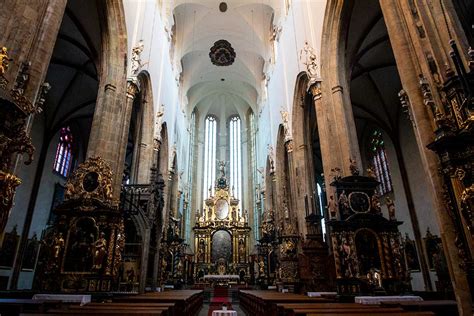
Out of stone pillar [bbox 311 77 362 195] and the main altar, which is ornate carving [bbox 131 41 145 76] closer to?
stone pillar [bbox 311 77 362 195]

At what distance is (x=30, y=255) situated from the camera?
17250 millimetres

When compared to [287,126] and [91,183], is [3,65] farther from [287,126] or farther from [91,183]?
[287,126]

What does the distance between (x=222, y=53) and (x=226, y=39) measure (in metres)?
1.32

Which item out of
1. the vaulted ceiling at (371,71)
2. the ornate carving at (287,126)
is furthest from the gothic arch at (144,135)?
the vaulted ceiling at (371,71)

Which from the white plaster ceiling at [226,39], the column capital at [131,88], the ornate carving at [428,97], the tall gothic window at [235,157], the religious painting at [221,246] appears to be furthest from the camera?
the tall gothic window at [235,157]

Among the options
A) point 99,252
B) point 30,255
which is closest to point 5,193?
point 99,252

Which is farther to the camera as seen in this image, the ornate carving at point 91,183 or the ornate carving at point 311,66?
the ornate carving at point 311,66

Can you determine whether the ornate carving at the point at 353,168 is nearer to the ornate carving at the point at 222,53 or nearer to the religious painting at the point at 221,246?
the ornate carving at the point at 222,53

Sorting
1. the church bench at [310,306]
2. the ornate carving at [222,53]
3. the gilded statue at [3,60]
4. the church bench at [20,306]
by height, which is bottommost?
the church bench at [310,306]

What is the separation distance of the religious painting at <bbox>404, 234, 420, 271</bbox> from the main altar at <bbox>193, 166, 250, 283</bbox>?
1376cm

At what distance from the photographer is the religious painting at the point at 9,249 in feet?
50.5

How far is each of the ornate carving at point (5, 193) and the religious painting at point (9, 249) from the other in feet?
45.0

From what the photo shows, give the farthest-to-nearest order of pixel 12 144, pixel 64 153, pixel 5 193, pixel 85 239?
pixel 64 153 → pixel 85 239 → pixel 12 144 → pixel 5 193

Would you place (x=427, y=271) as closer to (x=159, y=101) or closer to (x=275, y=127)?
(x=275, y=127)
